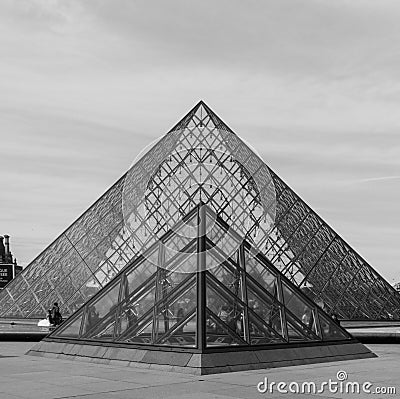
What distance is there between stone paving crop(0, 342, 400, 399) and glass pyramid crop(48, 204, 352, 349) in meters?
0.83

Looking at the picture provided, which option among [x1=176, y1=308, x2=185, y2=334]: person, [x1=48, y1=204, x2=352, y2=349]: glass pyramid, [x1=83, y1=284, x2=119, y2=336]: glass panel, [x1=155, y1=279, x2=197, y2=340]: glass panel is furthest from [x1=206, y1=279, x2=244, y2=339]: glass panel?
[x1=83, y1=284, x2=119, y2=336]: glass panel

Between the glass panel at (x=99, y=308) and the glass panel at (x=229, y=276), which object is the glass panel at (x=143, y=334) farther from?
the glass panel at (x=229, y=276)

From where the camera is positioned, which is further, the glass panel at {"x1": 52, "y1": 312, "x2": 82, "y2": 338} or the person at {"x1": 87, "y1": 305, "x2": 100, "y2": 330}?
the glass panel at {"x1": 52, "y1": 312, "x2": 82, "y2": 338}

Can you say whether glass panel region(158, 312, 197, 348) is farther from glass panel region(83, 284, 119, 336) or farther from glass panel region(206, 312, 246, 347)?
glass panel region(83, 284, 119, 336)

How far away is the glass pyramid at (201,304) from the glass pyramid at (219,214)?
17.8 meters

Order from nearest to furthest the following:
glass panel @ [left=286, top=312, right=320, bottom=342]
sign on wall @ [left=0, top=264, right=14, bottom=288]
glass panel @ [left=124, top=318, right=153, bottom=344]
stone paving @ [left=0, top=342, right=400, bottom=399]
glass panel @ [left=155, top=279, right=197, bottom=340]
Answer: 1. stone paving @ [left=0, top=342, right=400, bottom=399]
2. glass panel @ [left=155, top=279, right=197, bottom=340]
3. glass panel @ [left=124, top=318, right=153, bottom=344]
4. glass panel @ [left=286, top=312, right=320, bottom=342]
5. sign on wall @ [left=0, top=264, right=14, bottom=288]

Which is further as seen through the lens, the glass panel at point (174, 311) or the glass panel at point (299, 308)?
the glass panel at point (299, 308)

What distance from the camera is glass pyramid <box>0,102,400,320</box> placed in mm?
33625

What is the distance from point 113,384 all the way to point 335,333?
5500 mm

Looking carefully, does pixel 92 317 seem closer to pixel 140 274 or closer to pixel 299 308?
pixel 140 274

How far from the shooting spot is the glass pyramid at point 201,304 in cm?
1245

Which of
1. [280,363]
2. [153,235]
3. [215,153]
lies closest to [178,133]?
[215,153]

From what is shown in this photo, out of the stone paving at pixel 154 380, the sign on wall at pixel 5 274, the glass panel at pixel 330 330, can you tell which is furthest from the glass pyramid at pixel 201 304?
the sign on wall at pixel 5 274

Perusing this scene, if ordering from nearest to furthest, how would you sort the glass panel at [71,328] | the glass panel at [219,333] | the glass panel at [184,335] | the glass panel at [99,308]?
the glass panel at [219,333] < the glass panel at [184,335] < the glass panel at [99,308] < the glass panel at [71,328]
